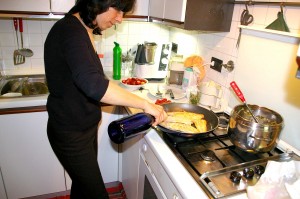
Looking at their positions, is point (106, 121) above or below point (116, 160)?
above

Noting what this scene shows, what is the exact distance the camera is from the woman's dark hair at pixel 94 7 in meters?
0.95

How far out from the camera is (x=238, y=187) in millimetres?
825

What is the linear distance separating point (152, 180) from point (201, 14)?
0.94m

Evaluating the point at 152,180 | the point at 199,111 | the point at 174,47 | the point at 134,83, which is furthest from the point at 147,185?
the point at 174,47

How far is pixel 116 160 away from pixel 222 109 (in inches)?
35.9

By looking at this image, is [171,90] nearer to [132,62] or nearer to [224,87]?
[224,87]

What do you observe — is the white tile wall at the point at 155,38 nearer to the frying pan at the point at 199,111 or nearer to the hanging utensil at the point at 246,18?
the hanging utensil at the point at 246,18

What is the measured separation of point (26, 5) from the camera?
1499 millimetres

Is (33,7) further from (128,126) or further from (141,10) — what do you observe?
(128,126)

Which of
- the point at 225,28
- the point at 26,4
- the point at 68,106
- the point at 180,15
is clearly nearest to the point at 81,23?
the point at 68,106

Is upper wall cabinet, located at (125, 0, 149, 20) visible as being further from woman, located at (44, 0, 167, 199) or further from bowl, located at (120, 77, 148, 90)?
woman, located at (44, 0, 167, 199)

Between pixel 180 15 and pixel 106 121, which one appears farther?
pixel 106 121

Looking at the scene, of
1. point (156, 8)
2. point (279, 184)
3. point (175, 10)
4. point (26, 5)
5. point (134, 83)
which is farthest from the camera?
point (134, 83)

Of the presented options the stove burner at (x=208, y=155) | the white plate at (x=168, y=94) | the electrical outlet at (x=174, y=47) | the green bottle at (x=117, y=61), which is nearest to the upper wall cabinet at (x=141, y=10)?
the green bottle at (x=117, y=61)
